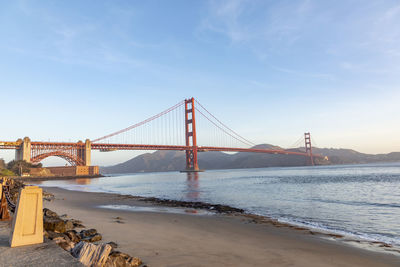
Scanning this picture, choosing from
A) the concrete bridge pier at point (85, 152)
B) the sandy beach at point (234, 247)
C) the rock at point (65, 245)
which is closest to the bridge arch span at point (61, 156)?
the concrete bridge pier at point (85, 152)

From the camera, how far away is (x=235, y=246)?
6227mm

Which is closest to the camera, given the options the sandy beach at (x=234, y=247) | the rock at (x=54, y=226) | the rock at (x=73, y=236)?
the sandy beach at (x=234, y=247)

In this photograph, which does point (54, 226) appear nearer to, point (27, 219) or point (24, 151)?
point (27, 219)

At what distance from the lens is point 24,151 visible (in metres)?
67.2

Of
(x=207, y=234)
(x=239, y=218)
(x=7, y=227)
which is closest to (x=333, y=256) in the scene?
(x=207, y=234)

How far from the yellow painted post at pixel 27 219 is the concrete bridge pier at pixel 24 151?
75439 millimetres

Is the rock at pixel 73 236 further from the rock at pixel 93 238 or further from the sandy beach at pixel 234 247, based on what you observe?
the sandy beach at pixel 234 247

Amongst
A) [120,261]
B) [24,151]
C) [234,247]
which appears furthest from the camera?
[24,151]

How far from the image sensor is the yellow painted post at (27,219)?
4.04 metres

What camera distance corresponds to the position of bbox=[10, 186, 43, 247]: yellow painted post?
13.3 feet

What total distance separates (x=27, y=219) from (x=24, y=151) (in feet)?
250

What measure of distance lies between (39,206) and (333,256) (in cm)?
592

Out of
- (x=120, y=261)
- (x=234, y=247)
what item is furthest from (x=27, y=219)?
(x=234, y=247)

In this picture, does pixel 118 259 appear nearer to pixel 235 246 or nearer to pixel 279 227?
pixel 235 246
